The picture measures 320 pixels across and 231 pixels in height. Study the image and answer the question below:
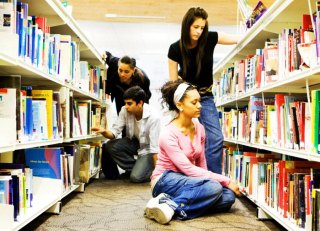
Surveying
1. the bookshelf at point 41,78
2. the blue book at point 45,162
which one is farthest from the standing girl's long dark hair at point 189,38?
the blue book at point 45,162

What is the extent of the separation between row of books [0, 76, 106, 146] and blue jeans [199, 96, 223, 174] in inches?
38.9

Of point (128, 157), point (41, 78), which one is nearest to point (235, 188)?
point (41, 78)

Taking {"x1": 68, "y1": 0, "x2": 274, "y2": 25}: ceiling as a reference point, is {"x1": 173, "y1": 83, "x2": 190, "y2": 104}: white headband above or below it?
below

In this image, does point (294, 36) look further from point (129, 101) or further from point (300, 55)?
point (129, 101)

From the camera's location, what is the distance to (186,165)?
2416 millimetres

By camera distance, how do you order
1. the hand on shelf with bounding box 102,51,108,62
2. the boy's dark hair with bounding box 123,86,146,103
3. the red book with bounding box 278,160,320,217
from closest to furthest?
the red book with bounding box 278,160,320,217 < the boy's dark hair with bounding box 123,86,146,103 < the hand on shelf with bounding box 102,51,108,62

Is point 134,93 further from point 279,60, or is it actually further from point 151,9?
point 151,9

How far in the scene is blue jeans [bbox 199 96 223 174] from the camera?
111 inches

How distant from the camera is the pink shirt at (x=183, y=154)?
242 cm

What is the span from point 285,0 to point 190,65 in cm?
98

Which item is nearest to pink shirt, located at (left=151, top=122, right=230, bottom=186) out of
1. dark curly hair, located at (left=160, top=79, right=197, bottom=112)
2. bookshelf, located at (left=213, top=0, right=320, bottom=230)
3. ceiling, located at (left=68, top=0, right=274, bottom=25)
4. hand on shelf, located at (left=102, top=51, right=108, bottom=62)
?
dark curly hair, located at (left=160, top=79, right=197, bottom=112)

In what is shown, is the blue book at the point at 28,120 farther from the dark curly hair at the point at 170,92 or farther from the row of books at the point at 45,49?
the dark curly hair at the point at 170,92

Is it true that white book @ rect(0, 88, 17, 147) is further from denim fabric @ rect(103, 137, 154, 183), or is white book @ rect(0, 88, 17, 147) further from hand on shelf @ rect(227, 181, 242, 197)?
denim fabric @ rect(103, 137, 154, 183)

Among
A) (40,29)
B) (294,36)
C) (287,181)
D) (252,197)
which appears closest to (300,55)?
(294,36)
